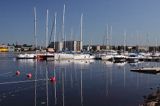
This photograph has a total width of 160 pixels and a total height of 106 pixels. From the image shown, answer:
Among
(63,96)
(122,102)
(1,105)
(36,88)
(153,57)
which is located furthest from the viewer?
(153,57)

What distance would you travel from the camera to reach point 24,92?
34812 millimetres

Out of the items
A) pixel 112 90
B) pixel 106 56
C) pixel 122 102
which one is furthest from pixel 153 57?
pixel 122 102

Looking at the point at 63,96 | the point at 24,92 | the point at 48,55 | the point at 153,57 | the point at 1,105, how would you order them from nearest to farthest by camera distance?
1. the point at 1,105
2. the point at 63,96
3. the point at 24,92
4. the point at 48,55
5. the point at 153,57

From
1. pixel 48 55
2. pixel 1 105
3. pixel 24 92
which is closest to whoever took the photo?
pixel 1 105

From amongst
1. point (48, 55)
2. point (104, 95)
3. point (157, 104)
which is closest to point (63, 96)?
point (104, 95)

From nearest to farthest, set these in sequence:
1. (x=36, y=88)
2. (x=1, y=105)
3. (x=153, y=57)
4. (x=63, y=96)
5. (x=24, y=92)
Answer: (x=1, y=105)
(x=63, y=96)
(x=24, y=92)
(x=36, y=88)
(x=153, y=57)

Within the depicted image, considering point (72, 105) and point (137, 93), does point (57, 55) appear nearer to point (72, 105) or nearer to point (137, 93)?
point (137, 93)

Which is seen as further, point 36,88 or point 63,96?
point 36,88

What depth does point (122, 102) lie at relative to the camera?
3009 centimetres

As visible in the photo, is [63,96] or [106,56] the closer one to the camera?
[63,96]

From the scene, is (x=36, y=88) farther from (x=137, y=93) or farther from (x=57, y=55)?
(x=57, y=55)

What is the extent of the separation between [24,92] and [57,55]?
71.1 meters

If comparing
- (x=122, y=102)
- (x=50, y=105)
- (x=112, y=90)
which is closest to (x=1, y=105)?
(x=50, y=105)

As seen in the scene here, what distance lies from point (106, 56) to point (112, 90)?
266 ft
